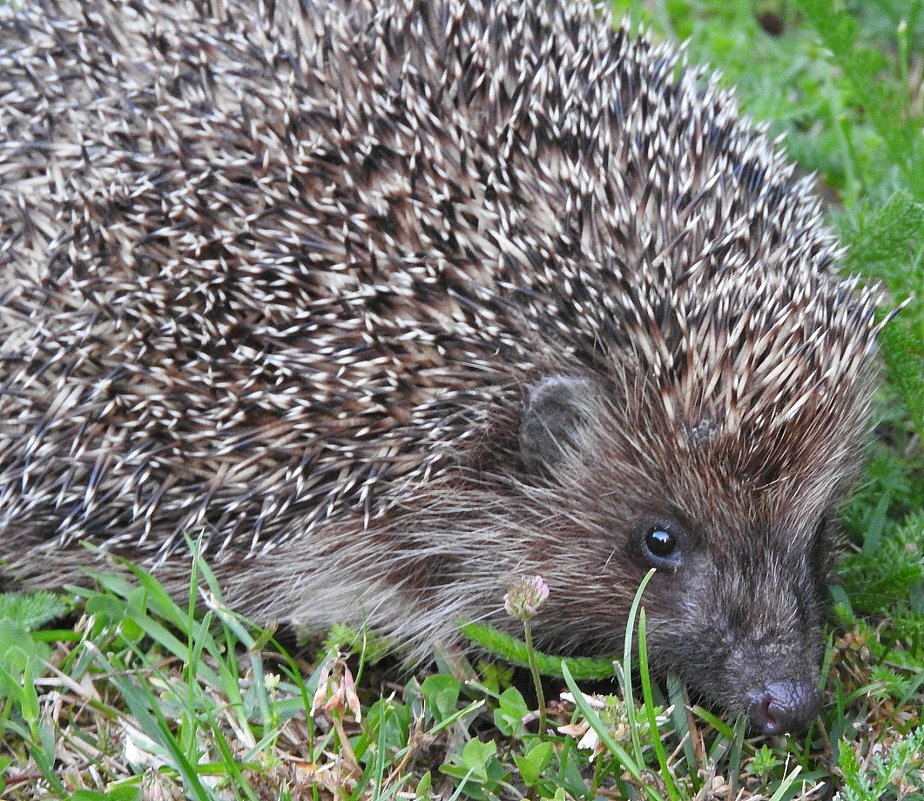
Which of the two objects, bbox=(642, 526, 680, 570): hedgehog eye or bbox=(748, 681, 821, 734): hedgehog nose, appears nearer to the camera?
bbox=(748, 681, 821, 734): hedgehog nose

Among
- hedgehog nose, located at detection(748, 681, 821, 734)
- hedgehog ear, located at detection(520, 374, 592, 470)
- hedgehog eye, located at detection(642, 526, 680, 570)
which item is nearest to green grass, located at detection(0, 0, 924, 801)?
hedgehog nose, located at detection(748, 681, 821, 734)

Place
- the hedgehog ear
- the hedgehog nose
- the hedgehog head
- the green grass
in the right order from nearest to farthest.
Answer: the green grass → the hedgehog nose → the hedgehog head → the hedgehog ear

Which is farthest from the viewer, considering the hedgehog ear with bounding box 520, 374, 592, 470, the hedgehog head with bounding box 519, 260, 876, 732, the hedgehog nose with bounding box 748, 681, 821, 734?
the hedgehog ear with bounding box 520, 374, 592, 470

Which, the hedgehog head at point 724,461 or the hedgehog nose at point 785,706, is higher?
the hedgehog head at point 724,461

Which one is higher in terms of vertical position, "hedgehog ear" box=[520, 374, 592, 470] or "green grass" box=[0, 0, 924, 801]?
"hedgehog ear" box=[520, 374, 592, 470]

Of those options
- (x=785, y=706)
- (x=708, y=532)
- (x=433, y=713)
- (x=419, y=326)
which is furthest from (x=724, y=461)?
(x=433, y=713)

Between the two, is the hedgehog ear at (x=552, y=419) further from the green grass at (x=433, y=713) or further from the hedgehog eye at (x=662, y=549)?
the green grass at (x=433, y=713)

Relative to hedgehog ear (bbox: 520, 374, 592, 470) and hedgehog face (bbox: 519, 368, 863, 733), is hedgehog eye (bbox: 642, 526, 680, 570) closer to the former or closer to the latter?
hedgehog face (bbox: 519, 368, 863, 733)

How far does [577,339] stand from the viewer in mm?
3018

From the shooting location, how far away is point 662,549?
10.1ft

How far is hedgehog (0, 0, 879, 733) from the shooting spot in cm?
299

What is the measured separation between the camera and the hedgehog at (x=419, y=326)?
9.81ft

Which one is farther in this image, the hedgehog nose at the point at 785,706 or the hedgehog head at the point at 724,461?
the hedgehog head at the point at 724,461

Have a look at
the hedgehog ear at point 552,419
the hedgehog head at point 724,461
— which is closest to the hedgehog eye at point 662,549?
the hedgehog head at point 724,461
